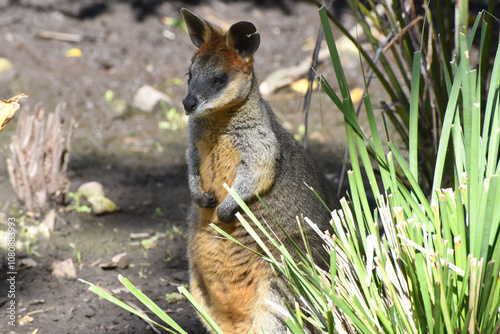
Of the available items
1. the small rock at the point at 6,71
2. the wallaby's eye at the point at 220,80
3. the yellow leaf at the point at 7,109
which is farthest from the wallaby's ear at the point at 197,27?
the small rock at the point at 6,71

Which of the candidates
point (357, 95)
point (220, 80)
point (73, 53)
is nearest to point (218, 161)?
point (220, 80)

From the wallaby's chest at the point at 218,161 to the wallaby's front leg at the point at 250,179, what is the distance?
0.05 meters

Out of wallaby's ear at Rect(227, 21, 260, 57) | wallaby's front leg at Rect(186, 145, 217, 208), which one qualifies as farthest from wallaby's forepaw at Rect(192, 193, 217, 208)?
wallaby's ear at Rect(227, 21, 260, 57)

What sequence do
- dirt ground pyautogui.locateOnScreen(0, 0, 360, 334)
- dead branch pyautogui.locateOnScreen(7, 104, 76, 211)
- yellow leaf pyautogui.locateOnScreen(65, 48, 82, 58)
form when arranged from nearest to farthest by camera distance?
dirt ground pyautogui.locateOnScreen(0, 0, 360, 334) → dead branch pyautogui.locateOnScreen(7, 104, 76, 211) → yellow leaf pyautogui.locateOnScreen(65, 48, 82, 58)

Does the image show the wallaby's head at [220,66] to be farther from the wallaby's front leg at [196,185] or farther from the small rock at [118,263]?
the small rock at [118,263]

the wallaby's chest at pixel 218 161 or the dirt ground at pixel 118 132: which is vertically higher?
the wallaby's chest at pixel 218 161

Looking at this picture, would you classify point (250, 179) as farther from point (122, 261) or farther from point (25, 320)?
point (25, 320)

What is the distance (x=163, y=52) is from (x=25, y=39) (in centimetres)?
176

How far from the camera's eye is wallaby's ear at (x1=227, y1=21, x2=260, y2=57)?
2.68m

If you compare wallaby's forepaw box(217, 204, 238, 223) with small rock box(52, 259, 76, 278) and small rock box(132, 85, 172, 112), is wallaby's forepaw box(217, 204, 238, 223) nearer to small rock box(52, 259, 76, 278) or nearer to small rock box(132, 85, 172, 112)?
small rock box(52, 259, 76, 278)

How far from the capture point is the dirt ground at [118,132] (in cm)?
338

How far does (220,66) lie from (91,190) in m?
2.18

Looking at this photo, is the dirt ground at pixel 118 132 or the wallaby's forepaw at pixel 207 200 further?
the dirt ground at pixel 118 132

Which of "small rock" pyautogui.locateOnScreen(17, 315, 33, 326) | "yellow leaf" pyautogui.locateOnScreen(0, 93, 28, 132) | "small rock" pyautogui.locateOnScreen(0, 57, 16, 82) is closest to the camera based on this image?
"yellow leaf" pyautogui.locateOnScreen(0, 93, 28, 132)
